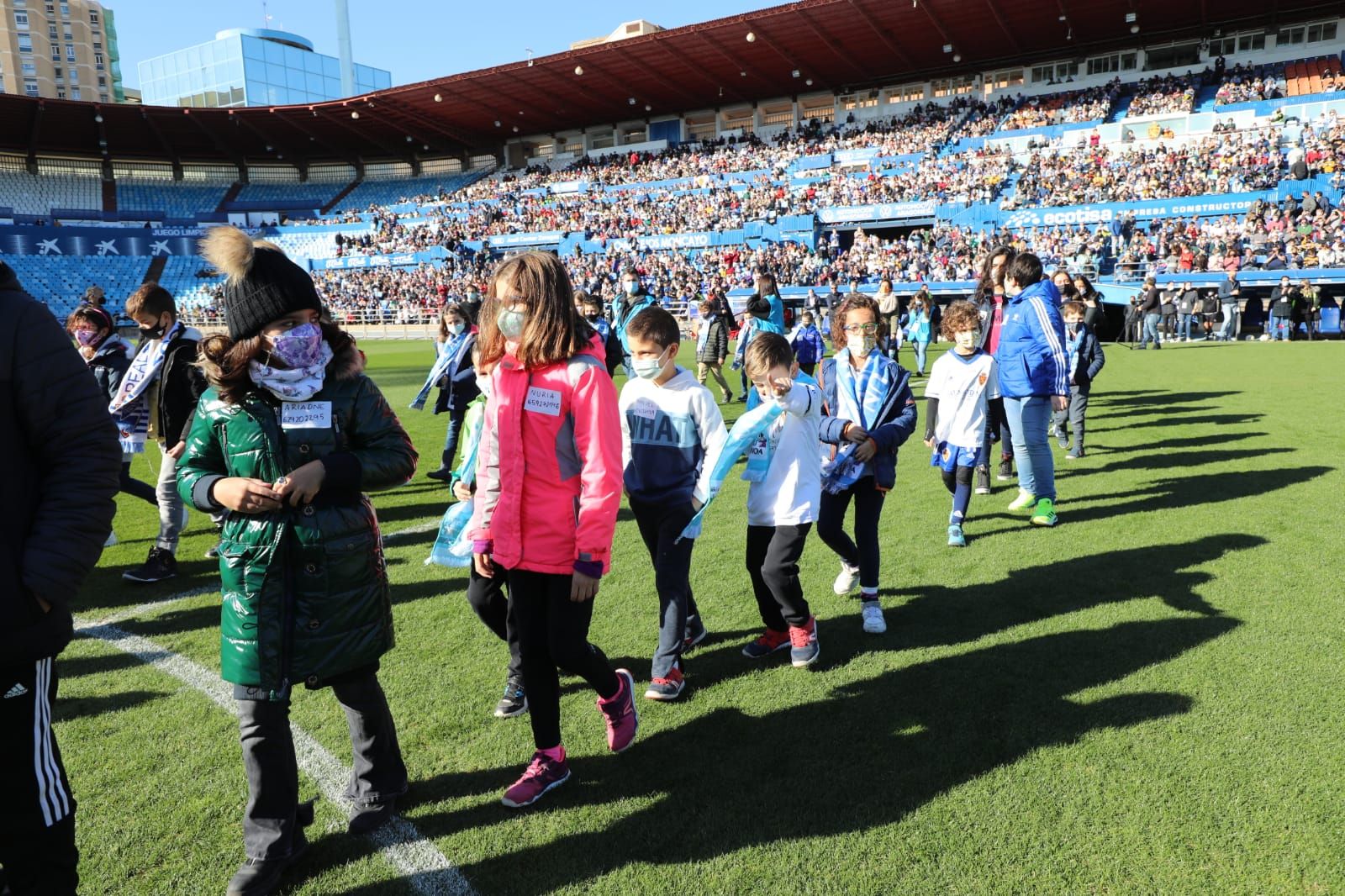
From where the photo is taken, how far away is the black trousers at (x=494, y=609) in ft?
11.3

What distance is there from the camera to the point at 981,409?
5.45 m

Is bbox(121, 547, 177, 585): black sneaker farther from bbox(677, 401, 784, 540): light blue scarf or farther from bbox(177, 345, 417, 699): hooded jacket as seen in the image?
bbox(677, 401, 784, 540): light blue scarf

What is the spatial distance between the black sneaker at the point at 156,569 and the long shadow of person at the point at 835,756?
3.88 metres

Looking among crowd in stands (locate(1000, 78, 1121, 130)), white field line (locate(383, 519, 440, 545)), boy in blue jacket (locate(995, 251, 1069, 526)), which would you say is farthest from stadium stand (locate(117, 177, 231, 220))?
boy in blue jacket (locate(995, 251, 1069, 526))

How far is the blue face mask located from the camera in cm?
266

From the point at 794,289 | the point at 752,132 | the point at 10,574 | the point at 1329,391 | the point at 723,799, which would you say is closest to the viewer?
the point at 10,574

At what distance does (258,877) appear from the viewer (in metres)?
2.41

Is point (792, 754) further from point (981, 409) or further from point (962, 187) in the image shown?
point (962, 187)

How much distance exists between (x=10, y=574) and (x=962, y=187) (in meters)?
35.0

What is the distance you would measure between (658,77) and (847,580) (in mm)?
44488

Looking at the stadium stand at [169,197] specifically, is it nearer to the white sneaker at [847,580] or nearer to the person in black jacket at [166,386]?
the person in black jacket at [166,386]

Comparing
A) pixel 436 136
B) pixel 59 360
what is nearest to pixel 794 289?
pixel 59 360

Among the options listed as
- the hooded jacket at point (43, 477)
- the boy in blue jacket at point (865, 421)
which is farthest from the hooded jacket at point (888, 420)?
the hooded jacket at point (43, 477)

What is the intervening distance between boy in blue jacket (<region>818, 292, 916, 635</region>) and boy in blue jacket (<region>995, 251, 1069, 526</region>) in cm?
214
